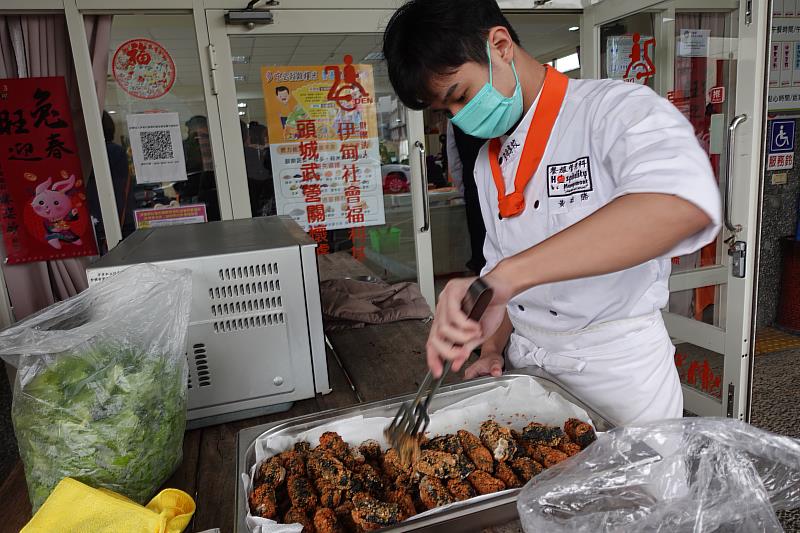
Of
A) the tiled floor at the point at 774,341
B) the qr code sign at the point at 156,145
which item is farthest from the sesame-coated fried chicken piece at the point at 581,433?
the tiled floor at the point at 774,341

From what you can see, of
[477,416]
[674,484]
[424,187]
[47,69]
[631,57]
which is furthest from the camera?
[424,187]

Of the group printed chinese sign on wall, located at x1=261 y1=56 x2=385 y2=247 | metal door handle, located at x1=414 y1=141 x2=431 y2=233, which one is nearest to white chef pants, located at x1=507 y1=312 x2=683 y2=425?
metal door handle, located at x1=414 y1=141 x2=431 y2=233

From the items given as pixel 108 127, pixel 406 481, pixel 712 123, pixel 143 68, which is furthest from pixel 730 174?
pixel 108 127

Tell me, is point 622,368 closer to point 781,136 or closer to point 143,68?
point 143,68

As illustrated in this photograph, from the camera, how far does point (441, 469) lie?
838mm

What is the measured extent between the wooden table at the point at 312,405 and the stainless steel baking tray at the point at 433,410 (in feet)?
0.22

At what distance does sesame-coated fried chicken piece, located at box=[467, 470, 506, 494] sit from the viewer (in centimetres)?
80

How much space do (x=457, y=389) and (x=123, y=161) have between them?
8.91 feet

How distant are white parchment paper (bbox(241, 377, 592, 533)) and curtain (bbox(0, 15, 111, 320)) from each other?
2.70 meters

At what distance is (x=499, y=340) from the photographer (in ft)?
4.93

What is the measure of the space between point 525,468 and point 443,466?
13 cm

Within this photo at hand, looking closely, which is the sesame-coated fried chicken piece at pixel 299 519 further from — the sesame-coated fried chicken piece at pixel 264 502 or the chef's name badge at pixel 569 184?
the chef's name badge at pixel 569 184

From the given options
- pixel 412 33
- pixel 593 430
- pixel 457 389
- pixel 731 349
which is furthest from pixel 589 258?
pixel 731 349

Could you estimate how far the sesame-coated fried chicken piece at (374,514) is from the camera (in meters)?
0.73
